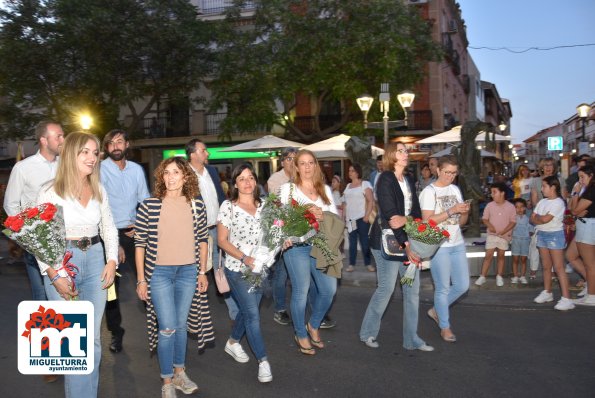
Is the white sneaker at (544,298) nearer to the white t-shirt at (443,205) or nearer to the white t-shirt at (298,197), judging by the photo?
the white t-shirt at (443,205)

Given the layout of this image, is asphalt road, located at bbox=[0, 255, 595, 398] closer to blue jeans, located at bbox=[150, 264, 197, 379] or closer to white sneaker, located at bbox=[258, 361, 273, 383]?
white sneaker, located at bbox=[258, 361, 273, 383]

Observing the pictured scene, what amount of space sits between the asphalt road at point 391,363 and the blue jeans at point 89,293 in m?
1.06

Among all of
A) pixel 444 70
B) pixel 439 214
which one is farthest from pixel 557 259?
pixel 444 70

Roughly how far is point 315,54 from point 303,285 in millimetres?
18561

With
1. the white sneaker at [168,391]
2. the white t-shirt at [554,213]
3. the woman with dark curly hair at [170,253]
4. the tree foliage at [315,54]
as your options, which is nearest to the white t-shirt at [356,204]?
the white t-shirt at [554,213]

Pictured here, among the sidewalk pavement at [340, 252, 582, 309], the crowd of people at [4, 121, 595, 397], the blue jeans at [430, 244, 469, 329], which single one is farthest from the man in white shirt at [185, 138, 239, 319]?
the sidewalk pavement at [340, 252, 582, 309]

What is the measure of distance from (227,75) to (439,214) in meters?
20.2

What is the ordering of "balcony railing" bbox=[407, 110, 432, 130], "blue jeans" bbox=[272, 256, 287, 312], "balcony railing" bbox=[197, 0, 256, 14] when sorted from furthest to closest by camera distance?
"balcony railing" bbox=[197, 0, 256, 14], "balcony railing" bbox=[407, 110, 432, 130], "blue jeans" bbox=[272, 256, 287, 312]

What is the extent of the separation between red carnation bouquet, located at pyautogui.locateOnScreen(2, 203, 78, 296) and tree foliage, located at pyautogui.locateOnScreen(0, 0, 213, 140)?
21.3 metres

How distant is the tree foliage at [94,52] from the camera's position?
23000 mm

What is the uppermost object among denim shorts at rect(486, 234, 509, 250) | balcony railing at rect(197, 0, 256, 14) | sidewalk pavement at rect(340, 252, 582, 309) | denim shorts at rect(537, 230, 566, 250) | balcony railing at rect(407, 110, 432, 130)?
balcony railing at rect(197, 0, 256, 14)

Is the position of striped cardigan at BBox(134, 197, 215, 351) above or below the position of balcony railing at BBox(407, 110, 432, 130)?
below

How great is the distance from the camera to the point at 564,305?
6902 mm

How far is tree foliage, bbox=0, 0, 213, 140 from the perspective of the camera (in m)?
23.0
